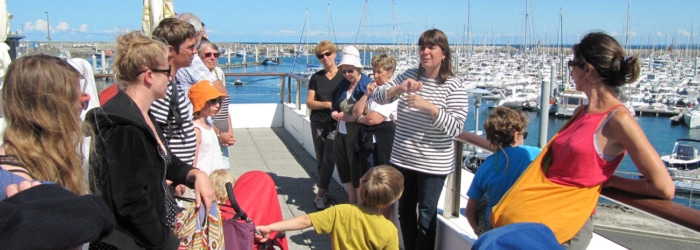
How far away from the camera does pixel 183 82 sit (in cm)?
405

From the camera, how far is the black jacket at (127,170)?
1979 millimetres

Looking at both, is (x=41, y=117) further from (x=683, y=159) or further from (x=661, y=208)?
(x=683, y=159)

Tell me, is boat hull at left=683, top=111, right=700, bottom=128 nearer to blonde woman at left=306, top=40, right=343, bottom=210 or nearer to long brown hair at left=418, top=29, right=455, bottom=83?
blonde woman at left=306, top=40, right=343, bottom=210

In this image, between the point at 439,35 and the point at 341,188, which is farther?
the point at 341,188

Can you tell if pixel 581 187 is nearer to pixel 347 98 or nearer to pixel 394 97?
pixel 394 97

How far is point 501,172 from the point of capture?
115 inches

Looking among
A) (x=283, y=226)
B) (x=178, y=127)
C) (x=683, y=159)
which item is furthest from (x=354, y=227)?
(x=683, y=159)

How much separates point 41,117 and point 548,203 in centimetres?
179

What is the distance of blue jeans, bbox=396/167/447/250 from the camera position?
357 cm

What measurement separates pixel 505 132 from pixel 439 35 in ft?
2.92

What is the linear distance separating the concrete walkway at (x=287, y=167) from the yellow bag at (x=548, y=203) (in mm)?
2233

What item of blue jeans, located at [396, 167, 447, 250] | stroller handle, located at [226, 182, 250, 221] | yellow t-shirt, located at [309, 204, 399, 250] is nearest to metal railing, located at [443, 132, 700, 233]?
yellow t-shirt, located at [309, 204, 399, 250]

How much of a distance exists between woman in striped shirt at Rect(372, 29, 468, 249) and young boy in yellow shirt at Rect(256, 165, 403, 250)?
0.49m

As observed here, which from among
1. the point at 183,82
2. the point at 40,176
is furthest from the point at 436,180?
the point at 40,176
